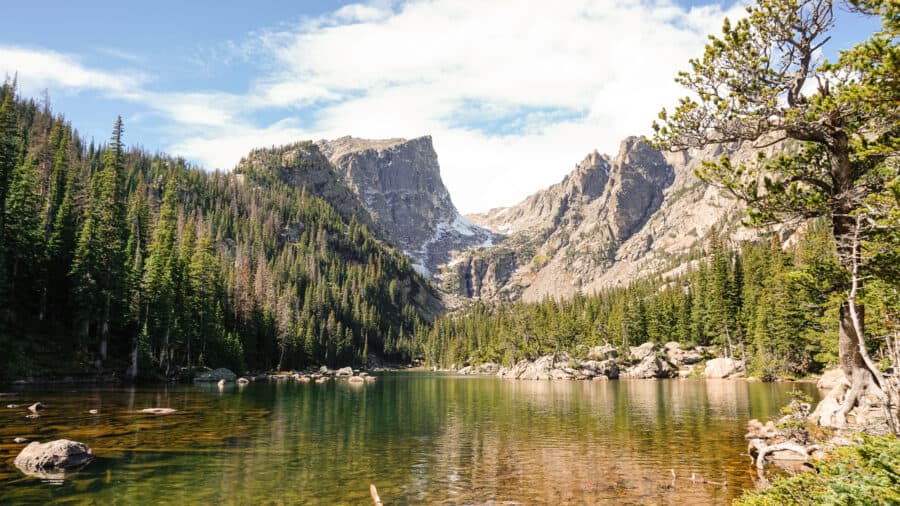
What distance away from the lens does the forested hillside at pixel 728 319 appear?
2655 inches

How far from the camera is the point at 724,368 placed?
96562 mm

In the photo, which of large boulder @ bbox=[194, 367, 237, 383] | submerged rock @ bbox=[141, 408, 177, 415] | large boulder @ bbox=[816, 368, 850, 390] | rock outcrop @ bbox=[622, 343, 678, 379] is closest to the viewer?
submerged rock @ bbox=[141, 408, 177, 415]

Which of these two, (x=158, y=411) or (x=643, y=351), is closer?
(x=158, y=411)

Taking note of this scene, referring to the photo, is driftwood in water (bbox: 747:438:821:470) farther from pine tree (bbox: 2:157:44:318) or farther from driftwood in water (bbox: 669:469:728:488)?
pine tree (bbox: 2:157:44:318)

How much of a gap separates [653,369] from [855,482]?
360 feet

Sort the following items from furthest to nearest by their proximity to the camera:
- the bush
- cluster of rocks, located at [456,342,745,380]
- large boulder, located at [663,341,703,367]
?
large boulder, located at [663,341,703,367], cluster of rocks, located at [456,342,745,380], the bush

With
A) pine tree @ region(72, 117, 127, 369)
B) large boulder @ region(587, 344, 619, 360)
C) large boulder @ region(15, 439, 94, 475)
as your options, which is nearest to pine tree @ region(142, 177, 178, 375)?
pine tree @ region(72, 117, 127, 369)

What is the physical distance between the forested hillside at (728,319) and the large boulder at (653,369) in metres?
12.0

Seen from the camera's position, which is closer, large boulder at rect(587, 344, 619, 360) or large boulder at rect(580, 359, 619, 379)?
large boulder at rect(580, 359, 619, 379)

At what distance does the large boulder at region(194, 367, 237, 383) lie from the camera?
84188 millimetres

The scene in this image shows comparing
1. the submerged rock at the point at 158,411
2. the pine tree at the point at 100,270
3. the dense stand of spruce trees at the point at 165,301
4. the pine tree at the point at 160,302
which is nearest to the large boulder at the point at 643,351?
the dense stand of spruce trees at the point at 165,301

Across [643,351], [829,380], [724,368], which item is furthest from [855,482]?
[643,351]

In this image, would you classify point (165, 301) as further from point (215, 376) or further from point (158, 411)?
point (158, 411)

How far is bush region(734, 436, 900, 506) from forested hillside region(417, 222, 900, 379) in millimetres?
10467
